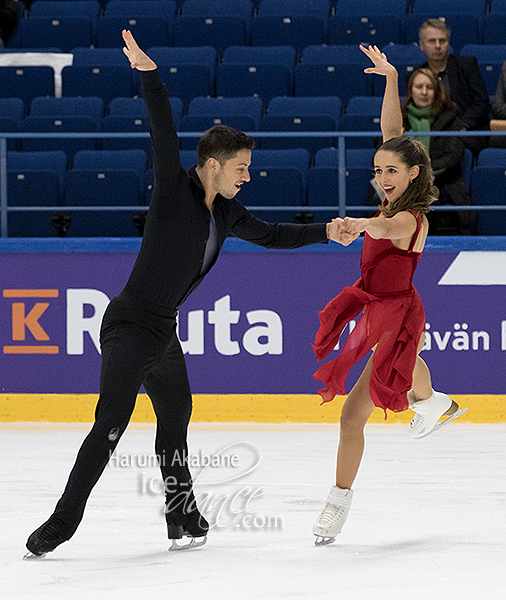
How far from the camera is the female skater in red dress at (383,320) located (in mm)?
3098

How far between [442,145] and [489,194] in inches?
18.0

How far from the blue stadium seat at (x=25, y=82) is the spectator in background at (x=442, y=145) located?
11.0 feet

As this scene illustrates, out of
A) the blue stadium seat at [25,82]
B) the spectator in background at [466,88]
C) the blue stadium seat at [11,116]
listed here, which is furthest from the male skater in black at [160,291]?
the blue stadium seat at [25,82]

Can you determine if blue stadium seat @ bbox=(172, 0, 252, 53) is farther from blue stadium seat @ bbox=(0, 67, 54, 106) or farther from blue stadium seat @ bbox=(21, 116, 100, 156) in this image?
blue stadium seat @ bbox=(21, 116, 100, 156)

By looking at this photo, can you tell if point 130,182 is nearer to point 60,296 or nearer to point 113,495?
point 60,296

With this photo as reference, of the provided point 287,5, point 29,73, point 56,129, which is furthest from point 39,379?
point 287,5

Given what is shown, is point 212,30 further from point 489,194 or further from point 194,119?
point 489,194

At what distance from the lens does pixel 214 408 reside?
604 centimetres

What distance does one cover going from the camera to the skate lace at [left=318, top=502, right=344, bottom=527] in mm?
3105

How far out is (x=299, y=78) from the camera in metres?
7.73

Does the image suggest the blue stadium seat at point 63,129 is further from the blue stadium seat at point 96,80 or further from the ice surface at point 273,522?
the ice surface at point 273,522

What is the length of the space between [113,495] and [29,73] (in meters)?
5.15

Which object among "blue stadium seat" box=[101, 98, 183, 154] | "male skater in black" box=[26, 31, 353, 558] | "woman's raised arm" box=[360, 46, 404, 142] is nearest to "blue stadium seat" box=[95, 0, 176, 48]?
"blue stadium seat" box=[101, 98, 183, 154]
